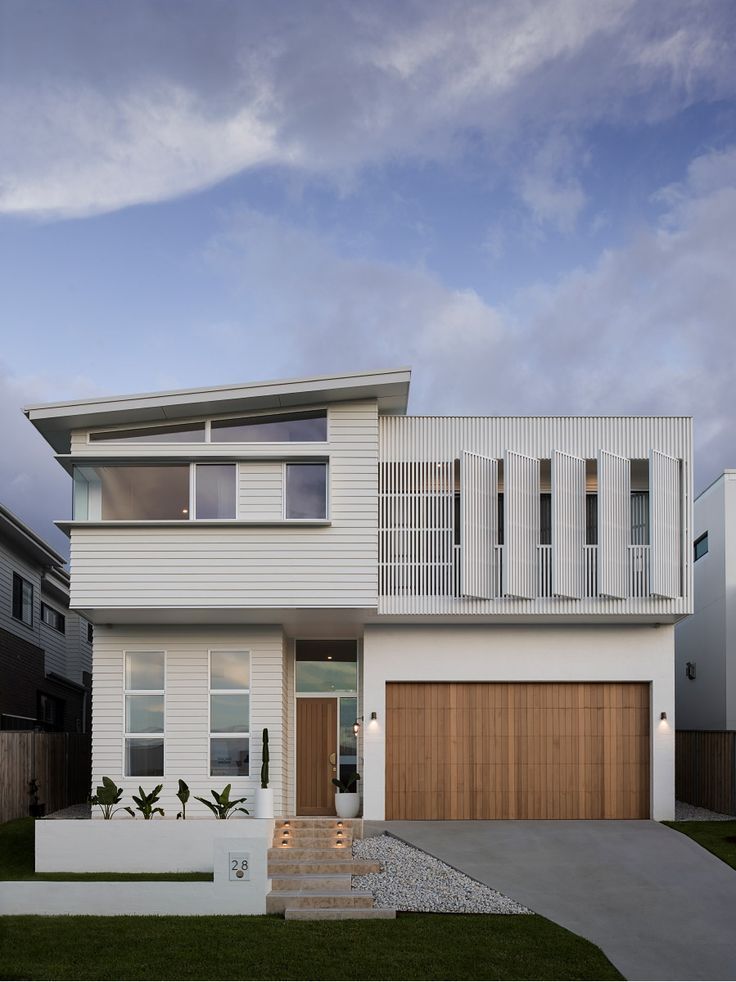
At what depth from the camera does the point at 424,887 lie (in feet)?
44.6

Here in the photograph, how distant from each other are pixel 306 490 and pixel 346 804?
5209 millimetres

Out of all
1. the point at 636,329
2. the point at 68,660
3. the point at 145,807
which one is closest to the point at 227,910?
the point at 145,807

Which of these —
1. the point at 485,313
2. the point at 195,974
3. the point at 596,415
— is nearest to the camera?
the point at 195,974

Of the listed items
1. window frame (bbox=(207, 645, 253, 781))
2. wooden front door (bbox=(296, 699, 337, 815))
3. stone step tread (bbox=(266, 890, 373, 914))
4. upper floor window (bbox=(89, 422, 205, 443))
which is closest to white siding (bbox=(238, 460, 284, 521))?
upper floor window (bbox=(89, 422, 205, 443))

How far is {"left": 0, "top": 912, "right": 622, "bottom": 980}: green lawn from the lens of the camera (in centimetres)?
1026

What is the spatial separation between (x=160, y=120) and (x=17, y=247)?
14.7 ft

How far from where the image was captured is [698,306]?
25109mm

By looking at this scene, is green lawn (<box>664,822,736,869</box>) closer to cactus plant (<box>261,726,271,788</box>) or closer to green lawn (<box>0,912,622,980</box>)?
green lawn (<box>0,912,622,980</box>)

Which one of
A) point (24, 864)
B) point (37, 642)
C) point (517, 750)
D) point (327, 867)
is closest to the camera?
point (327, 867)

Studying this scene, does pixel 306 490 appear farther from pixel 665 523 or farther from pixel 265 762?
pixel 665 523

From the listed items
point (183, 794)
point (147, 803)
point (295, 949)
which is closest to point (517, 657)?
point (183, 794)

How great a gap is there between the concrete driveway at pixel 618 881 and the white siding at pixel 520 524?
3.79m

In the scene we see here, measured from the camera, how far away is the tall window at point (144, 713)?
57.5ft

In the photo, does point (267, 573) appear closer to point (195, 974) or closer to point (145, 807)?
point (145, 807)
